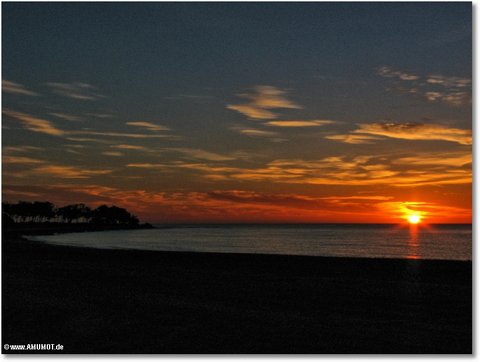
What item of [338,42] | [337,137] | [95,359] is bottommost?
[95,359]

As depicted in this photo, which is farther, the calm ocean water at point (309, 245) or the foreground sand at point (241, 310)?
the calm ocean water at point (309, 245)

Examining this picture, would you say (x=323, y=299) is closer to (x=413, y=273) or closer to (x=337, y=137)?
(x=337, y=137)

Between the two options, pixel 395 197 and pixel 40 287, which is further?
pixel 395 197

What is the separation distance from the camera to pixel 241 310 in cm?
1180

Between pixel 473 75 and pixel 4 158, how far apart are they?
35.8 feet

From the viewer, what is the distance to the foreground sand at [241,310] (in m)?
8.88

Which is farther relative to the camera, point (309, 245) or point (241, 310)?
point (309, 245)

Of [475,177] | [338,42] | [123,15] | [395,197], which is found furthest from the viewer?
[395,197]

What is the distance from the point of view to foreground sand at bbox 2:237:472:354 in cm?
888

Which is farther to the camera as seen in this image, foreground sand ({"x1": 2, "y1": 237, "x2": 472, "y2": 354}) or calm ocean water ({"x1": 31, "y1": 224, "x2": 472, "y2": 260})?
calm ocean water ({"x1": 31, "y1": 224, "x2": 472, "y2": 260})

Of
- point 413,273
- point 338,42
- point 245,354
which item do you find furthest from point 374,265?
point 245,354

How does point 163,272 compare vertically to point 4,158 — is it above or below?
below

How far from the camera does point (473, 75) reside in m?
10.4

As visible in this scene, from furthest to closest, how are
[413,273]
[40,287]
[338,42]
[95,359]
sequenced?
1. [413,273]
2. [40,287]
3. [338,42]
4. [95,359]
